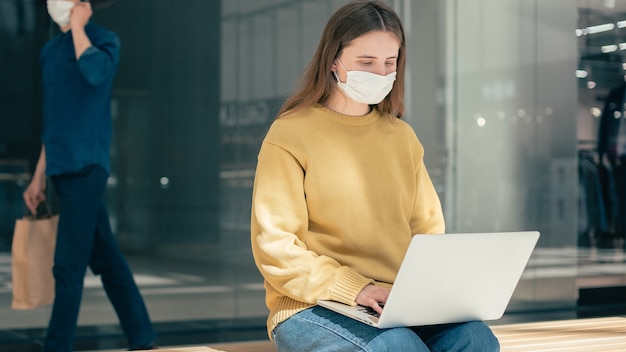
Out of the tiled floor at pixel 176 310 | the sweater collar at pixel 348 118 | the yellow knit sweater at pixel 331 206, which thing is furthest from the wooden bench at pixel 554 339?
the tiled floor at pixel 176 310

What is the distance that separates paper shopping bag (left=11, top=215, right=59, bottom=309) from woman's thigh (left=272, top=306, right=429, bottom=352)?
209 cm

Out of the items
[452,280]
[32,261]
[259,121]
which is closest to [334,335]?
[452,280]

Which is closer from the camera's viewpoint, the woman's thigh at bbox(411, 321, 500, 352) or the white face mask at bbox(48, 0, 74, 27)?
A: the woman's thigh at bbox(411, 321, 500, 352)

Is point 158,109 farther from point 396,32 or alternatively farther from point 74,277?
point 396,32

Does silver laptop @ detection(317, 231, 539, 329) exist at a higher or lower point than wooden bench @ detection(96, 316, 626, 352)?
higher

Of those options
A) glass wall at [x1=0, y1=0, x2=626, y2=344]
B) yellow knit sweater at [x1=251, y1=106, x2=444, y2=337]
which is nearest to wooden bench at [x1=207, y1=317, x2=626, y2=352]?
yellow knit sweater at [x1=251, y1=106, x2=444, y2=337]

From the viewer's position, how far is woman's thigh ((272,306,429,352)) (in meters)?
1.84

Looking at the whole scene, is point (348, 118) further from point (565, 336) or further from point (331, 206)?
point (565, 336)

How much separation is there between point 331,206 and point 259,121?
347 centimetres

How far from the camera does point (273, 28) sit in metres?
5.54

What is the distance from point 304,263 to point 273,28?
3.73 m

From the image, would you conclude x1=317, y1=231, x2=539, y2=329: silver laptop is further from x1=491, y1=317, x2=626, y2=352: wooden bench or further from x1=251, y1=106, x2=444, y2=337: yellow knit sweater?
x1=491, y1=317, x2=626, y2=352: wooden bench

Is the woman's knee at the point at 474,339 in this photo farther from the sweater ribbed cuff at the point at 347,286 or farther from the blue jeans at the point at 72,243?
the blue jeans at the point at 72,243

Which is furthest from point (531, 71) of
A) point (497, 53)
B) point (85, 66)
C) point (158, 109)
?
point (85, 66)
